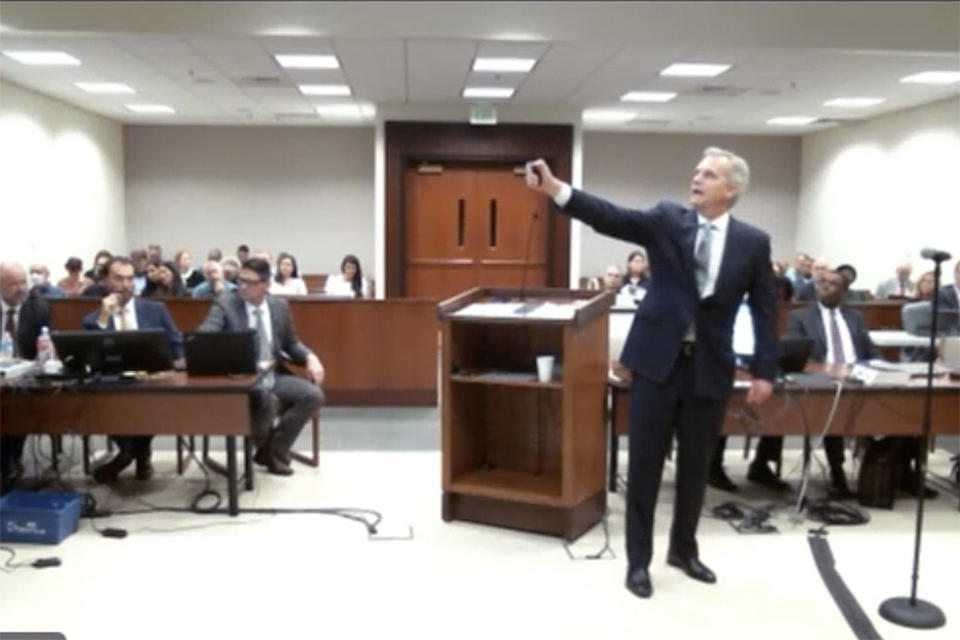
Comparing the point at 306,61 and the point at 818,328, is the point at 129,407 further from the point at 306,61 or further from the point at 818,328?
the point at 306,61

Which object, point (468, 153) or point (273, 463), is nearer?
point (273, 463)

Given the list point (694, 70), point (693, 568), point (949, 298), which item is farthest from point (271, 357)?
point (694, 70)

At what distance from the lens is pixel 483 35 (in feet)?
10.5

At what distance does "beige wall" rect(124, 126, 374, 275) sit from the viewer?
43.1 ft

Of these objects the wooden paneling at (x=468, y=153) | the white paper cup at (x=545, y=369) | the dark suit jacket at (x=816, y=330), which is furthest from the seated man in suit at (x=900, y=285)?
the white paper cup at (x=545, y=369)

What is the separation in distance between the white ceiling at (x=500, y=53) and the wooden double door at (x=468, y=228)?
744mm

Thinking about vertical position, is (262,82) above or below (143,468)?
above

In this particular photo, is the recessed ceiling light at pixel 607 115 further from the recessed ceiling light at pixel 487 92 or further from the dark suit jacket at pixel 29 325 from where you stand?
the dark suit jacket at pixel 29 325

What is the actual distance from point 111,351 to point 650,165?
10532mm

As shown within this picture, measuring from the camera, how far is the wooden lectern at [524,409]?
13.1 ft

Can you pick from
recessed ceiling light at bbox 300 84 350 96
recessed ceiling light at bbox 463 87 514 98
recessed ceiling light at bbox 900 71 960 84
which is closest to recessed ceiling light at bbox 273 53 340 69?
recessed ceiling light at bbox 300 84 350 96

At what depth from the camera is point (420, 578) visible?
360 cm

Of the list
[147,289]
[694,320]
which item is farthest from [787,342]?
[147,289]

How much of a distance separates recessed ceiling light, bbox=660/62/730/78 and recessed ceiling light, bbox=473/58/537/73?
129cm
